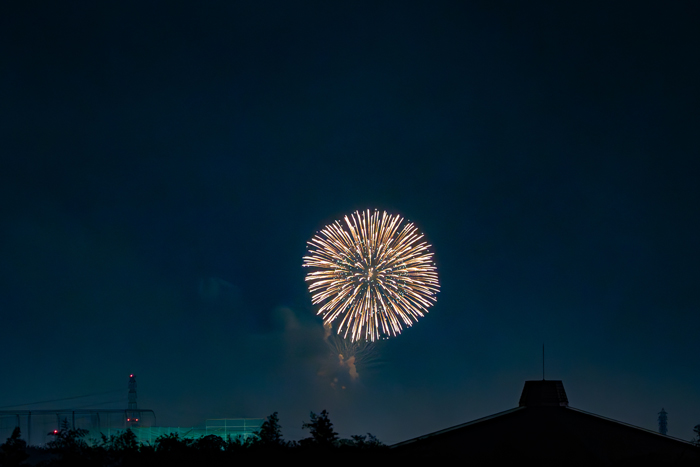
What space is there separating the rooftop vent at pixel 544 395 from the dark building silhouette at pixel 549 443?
0.42 meters

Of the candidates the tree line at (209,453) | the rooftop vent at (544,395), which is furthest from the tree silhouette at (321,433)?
the rooftop vent at (544,395)

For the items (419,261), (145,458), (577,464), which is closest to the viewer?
(577,464)

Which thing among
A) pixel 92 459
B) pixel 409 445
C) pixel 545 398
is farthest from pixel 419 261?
pixel 92 459

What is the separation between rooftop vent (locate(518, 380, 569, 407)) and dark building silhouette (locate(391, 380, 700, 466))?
42 centimetres

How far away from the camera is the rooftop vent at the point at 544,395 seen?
38344mm

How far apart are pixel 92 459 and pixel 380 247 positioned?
51870 millimetres

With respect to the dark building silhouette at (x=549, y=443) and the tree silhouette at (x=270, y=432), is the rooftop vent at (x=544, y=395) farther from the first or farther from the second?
the tree silhouette at (x=270, y=432)

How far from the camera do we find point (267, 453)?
3070 cm

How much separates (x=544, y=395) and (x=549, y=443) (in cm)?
607

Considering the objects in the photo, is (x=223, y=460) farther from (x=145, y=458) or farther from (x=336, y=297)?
(x=336, y=297)

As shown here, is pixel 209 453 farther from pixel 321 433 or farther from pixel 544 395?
pixel 544 395

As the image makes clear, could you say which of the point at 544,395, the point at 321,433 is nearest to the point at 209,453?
the point at 321,433

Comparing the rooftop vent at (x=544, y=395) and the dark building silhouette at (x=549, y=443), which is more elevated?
the rooftop vent at (x=544, y=395)

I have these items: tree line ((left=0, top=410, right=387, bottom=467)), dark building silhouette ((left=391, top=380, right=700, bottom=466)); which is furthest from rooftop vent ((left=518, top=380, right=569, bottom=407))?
tree line ((left=0, top=410, right=387, bottom=467))
